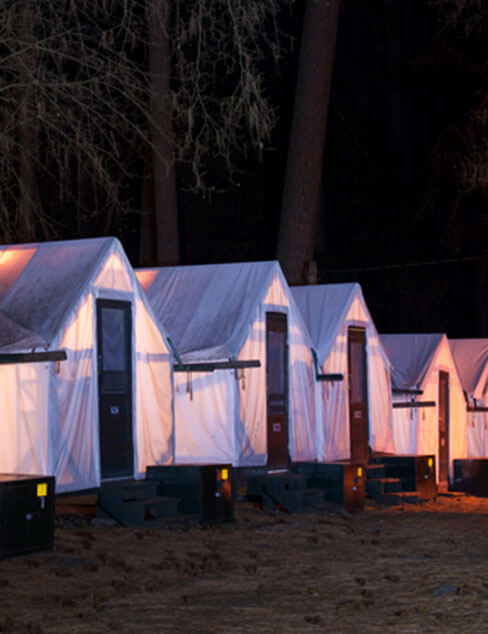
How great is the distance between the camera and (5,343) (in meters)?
10.6

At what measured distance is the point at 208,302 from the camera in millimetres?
14375

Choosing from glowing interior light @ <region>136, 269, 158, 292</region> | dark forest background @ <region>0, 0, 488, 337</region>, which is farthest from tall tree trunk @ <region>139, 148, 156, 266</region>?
glowing interior light @ <region>136, 269, 158, 292</region>

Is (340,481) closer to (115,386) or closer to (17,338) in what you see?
(115,386)

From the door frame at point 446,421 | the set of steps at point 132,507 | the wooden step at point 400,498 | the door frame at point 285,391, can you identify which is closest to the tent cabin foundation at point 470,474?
the door frame at point 446,421

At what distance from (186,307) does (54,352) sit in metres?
3.99

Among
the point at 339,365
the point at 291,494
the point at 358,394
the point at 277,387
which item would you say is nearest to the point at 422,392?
the point at 358,394

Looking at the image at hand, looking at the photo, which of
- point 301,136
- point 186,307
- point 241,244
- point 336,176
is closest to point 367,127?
point 336,176

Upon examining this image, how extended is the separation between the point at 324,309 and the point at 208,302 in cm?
245

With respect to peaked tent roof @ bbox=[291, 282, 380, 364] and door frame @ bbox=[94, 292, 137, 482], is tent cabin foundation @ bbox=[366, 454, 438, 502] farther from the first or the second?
door frame @ bbox=[94, 292, 137, 482]

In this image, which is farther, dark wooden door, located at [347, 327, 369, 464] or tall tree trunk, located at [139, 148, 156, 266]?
tall tree trunk, located at [139, 148, 156, 266]

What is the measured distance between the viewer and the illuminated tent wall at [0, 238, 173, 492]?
10.6 metres

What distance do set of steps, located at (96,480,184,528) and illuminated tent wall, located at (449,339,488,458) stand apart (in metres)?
11.0

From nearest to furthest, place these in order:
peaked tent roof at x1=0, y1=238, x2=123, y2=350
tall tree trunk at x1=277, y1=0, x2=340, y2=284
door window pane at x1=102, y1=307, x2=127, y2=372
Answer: peaked tent roof at x1=0, y1=238, x2=123, y2=350
door window pane at x1=102, y1=307, x2=127, y2=372
tall tree trunk at x1=277, y1=0, x2=340, y2=284

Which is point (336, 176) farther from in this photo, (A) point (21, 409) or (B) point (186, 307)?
(A) point (21, 409)
